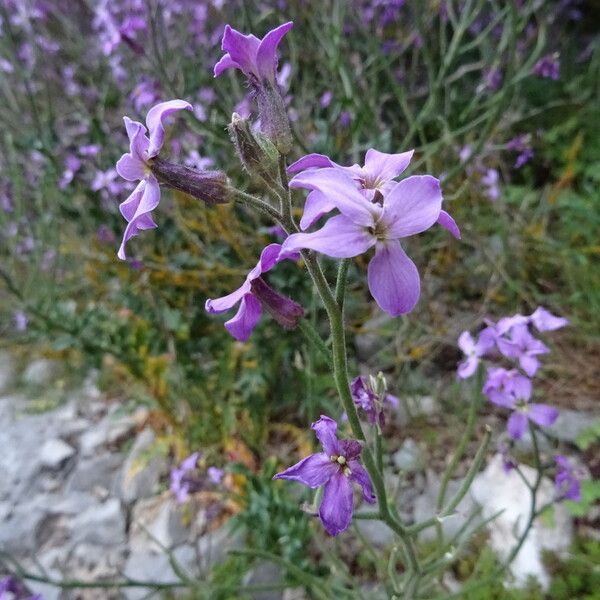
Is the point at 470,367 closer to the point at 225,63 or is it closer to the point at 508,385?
the point at 508,385

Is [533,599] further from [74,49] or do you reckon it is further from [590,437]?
[74,49]

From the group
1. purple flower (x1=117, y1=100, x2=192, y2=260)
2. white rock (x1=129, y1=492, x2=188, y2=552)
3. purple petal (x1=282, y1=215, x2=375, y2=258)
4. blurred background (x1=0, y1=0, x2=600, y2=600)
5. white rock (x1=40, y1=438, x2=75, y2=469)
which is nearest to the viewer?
purple petal (x1=282, y1=215, x2=375, y2=258)

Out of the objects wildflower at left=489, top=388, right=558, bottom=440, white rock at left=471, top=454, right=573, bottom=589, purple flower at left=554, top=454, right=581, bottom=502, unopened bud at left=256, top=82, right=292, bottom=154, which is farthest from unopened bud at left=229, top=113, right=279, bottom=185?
white rock at left=471, top=454, right=573, bottom=589

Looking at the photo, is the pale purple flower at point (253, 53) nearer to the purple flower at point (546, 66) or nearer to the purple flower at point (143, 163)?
the purple flower at point (143, 163)

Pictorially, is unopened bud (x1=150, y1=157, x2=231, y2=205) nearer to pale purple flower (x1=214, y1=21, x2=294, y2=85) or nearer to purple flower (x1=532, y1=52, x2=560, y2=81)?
pale purple flower (x1=214, y1=21, x2=294, y2=85)

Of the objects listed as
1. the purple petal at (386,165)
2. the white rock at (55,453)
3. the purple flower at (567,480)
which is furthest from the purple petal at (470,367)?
the white rock at (55,453)

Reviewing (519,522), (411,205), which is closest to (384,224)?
(411,205)
